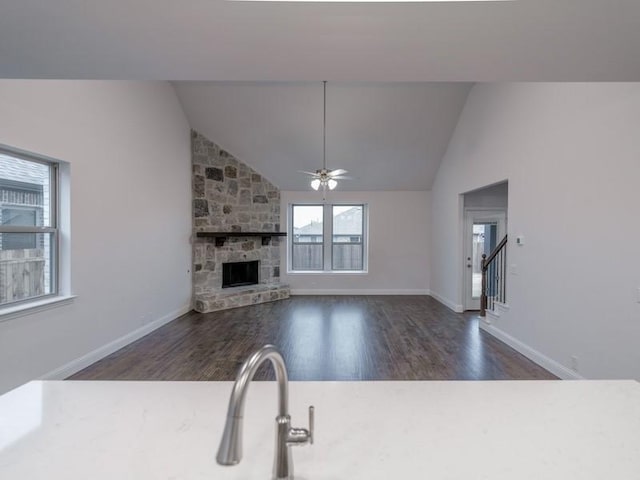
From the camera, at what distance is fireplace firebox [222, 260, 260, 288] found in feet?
22.0

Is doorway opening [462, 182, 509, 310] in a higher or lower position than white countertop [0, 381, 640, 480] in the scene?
higher

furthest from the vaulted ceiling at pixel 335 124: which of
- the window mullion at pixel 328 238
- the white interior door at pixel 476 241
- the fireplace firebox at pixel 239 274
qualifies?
the fireplace firebox at pixel 239 274

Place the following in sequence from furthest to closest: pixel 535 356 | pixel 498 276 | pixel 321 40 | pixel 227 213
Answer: pixel 227 213 → pixel 498 276 → pixel 535 356 → pixel 321 40

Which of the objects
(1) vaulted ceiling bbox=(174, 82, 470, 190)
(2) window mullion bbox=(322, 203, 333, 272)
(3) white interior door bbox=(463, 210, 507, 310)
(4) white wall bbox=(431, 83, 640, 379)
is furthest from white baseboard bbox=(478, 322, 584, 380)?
(2) window mullion bbox=(322, 203, 333, 272)

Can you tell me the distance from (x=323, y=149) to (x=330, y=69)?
459cm

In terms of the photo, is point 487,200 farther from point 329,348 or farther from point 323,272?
point 329,348

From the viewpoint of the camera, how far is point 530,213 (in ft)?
12.2

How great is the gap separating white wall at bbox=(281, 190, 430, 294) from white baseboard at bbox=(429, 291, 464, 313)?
483mm

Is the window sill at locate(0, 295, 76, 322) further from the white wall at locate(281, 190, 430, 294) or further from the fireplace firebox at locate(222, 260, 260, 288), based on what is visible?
the white wall at locate(281, 190, 430, 294)

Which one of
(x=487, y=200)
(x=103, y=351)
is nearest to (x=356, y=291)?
(x=487, y=200)

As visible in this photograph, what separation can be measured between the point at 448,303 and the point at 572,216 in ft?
11.8

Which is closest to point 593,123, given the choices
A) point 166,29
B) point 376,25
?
point 376,25

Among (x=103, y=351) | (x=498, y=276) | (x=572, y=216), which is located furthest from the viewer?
(x=498, y=276)

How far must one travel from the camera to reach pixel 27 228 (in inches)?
116
